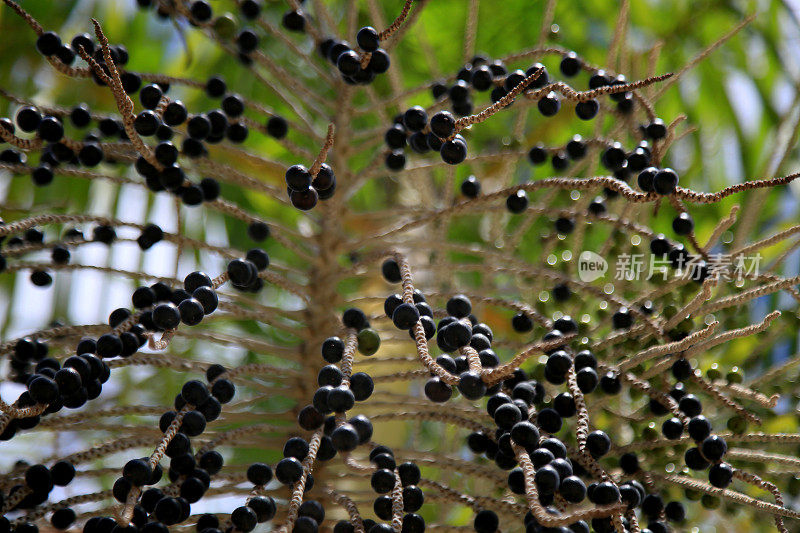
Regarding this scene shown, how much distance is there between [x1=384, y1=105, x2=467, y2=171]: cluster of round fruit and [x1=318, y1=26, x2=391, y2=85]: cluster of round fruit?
0.09 meters

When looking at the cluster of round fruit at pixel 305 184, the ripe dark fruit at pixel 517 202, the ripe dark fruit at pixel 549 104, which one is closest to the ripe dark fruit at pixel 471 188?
the ripe dark fruit at pixel 517 202

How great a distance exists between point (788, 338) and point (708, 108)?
852 mm

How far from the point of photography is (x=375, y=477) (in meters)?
0.92

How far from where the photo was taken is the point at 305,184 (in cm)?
93

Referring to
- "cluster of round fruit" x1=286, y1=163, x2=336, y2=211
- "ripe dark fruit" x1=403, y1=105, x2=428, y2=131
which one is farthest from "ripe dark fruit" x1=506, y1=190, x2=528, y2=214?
"cluster of round fruit" x1=286, y1=163, x2=336, y2=211

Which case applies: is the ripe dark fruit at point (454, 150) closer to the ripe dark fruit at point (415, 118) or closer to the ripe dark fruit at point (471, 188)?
the ripe dark fruit at point (415, 118)

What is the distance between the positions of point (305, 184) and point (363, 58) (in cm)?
28

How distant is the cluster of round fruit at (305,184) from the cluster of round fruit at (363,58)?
0.72 feet

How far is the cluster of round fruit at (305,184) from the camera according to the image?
0.92 meters

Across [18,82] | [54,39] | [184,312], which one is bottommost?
[184,312]

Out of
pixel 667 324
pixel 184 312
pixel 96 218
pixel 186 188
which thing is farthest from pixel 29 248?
pixel 667 324

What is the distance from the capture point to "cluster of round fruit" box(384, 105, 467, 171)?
0.99 metres

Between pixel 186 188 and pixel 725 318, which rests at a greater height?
pixel 186 188

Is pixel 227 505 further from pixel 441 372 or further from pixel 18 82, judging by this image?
pixel 441 372
